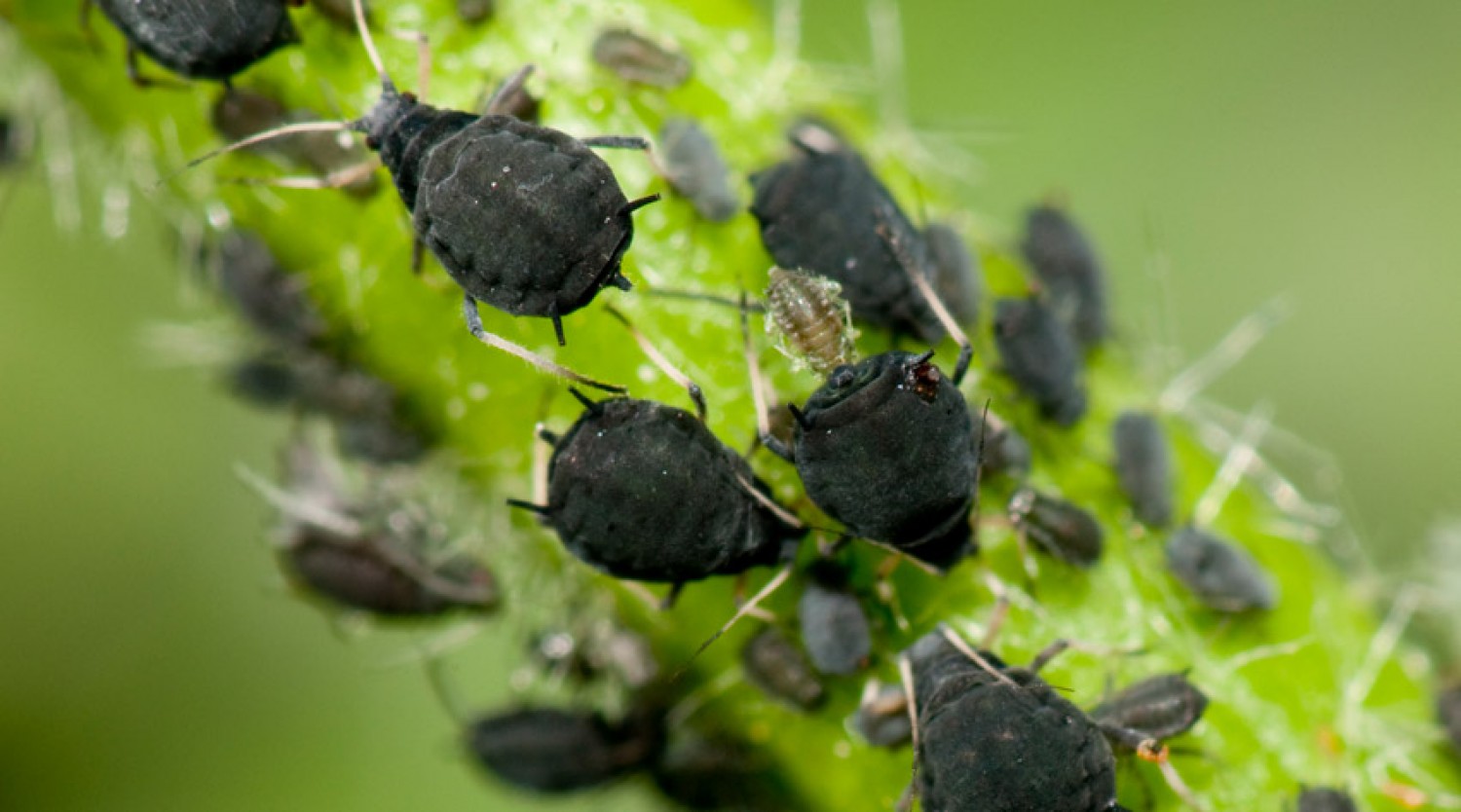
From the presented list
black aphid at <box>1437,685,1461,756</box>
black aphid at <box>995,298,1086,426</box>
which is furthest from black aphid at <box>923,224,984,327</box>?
black aphid at <box>1437,685,1461,756</box>

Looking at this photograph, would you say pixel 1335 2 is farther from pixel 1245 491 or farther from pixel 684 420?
pixel 684 420

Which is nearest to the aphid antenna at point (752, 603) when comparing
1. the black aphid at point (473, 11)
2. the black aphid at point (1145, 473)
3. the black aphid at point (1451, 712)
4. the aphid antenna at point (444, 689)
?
the black aphid at point (1145, 473)

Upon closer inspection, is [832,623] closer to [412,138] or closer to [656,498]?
[656,498]

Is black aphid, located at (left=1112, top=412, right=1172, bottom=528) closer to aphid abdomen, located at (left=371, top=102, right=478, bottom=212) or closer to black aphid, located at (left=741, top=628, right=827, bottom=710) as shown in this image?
black aphid, located at (left=741, top=628, right=827, bottom=710)

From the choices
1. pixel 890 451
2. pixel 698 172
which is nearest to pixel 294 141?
pixel 698 172

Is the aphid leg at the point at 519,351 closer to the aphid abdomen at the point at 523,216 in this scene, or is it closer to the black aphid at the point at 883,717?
the aphid abdomen at the point at 523,216

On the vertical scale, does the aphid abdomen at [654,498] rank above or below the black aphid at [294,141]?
below

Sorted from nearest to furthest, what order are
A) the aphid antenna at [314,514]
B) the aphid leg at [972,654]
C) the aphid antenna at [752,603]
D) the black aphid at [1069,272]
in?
the aphid leg at [972,654] < the aphid antenna at [752,603] < the black aphid at [1069,272] < the aphid antenna at [314,514]

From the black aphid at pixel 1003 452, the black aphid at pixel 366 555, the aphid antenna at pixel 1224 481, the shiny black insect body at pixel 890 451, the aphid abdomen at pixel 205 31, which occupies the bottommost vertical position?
the black aphid at pixel 366 555
